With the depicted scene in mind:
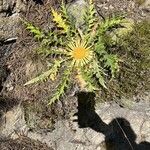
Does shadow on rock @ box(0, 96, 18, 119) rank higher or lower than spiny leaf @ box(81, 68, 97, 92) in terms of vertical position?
lower

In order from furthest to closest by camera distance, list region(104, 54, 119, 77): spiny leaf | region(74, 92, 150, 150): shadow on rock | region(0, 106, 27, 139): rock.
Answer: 1. region(0, 106, 27, 139): rock
2. region(104, 54, 119, 77): spiny leaf
3. region(74, 92, 150, 150): shadow on rock

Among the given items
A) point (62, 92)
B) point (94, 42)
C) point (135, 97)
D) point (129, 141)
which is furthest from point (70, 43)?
point (129, 141)

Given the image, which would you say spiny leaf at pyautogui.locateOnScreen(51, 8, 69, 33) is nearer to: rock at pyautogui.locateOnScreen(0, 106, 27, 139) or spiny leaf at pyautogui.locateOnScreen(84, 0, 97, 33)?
spiny leaf at pyautogui.locateOnScreen(84, 0, 97, 33)

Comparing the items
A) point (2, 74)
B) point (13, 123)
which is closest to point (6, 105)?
point (13, 123)

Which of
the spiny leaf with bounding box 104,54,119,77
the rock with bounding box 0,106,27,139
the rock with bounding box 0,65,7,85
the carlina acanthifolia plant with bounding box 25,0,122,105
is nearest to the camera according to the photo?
the spiny leaf with bounding box 104,54,119,77

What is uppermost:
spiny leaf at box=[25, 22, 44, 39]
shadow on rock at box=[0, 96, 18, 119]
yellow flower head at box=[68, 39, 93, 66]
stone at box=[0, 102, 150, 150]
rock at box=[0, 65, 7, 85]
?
spiny leaf at box=[25, 22, 44, 39]

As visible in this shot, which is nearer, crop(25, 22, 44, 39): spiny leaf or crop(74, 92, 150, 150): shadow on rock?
crop(74, 92, 150, 150): shadow on rock

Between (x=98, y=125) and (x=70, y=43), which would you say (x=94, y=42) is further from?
(x=98, y=125)

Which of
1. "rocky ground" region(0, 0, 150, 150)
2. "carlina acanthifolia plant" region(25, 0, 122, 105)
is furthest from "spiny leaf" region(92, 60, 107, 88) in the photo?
"rocky ground" region(0, 0, 150, 150)
